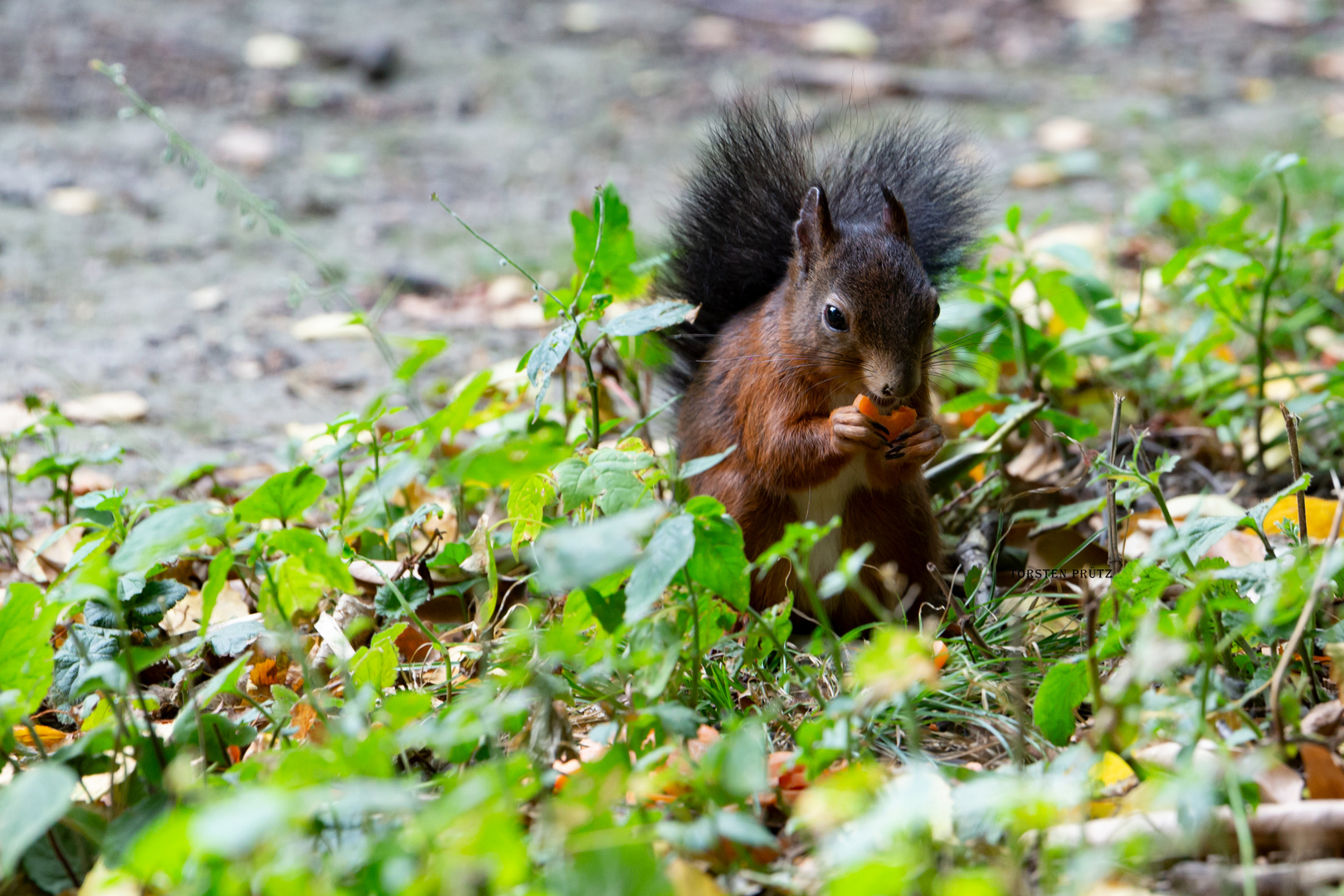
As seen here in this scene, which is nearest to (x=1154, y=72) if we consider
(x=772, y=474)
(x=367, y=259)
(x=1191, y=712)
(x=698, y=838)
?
(x=367, y=259)

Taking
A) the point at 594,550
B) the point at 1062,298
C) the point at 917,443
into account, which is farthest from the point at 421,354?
the point at 1062,298

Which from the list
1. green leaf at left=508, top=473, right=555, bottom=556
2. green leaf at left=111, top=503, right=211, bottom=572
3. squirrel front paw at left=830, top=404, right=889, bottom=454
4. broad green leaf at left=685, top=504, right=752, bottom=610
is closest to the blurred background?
squirrel front paw at left=830, top=404, right=889, bottom=454

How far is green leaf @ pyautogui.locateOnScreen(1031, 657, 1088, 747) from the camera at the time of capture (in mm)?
1314

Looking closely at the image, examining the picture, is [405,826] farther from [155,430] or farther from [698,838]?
[155,430]

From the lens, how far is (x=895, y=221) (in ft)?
6.29

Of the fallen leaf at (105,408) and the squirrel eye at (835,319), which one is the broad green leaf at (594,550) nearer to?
the squirrel eye at (835,319)

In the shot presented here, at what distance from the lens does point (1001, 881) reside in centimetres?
100

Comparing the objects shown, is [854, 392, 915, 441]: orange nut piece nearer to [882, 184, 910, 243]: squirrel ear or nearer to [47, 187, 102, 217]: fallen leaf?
[882, 184, 910, 243]: squirrel ear

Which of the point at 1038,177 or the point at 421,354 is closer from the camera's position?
the point at 421,354

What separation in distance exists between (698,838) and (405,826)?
0.96ft

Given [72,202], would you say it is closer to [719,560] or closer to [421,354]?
[421,354]

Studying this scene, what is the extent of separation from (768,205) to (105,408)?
1.62 metres

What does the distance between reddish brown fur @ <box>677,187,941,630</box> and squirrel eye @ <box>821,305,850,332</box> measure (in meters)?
0.01

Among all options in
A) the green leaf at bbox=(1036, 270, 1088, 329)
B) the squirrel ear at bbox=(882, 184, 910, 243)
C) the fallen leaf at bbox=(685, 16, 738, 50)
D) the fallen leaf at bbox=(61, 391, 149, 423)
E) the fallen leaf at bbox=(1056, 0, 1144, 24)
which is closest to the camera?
the squirrel ear at bbox=(882, 184, 910, 243)
